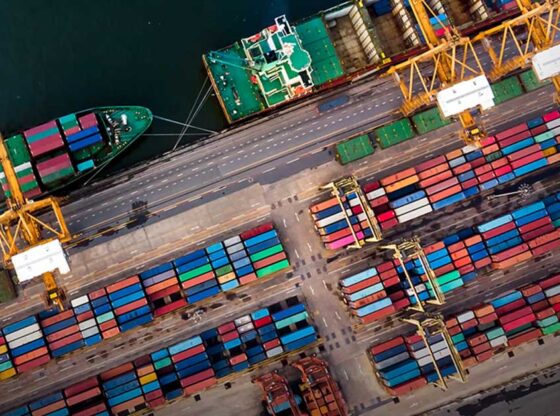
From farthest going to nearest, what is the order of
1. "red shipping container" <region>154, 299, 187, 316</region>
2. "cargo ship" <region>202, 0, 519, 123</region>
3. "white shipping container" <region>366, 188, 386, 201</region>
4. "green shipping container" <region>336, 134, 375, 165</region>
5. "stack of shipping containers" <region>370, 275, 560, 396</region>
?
"green shipping container" <region>336, 134, 375, 165</region>, "white shipping container" <region>366, 188, 386, 201</region>, "stack of shipping containers" <region>370, 275, 560, 396</region>, "cargo ship" <region>202, 0, 519, 123</region>, "red shipping container" <region>154, 299, 187, 316</region>

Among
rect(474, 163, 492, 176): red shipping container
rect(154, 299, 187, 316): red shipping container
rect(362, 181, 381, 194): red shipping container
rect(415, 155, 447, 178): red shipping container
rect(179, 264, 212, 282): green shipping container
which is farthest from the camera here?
rect(474, 163, 492, 176): red shipping container

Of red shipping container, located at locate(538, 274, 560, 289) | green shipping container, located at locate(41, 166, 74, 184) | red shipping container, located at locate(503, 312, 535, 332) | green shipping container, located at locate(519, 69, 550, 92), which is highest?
green shipping container, located at locate(41, 166, 74, 184)

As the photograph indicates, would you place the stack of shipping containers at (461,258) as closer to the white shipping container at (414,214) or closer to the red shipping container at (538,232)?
the red shipping container at (538,232)

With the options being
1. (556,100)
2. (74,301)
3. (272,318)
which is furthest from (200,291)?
(556,100)

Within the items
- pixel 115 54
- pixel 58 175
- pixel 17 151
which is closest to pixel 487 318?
pixel 58 175

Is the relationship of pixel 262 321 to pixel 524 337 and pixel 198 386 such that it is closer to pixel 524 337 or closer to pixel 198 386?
pixel 198 386

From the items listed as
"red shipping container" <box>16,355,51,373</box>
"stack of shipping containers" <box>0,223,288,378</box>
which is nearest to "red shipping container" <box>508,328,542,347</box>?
"stack of shipping containers" <box>0,223,288,378</box>

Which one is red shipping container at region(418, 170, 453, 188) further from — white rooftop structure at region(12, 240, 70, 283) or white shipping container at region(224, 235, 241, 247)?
white rooftop structure at region(12, 240, 70, 283)

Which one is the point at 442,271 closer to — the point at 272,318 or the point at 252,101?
the point at 272,318
